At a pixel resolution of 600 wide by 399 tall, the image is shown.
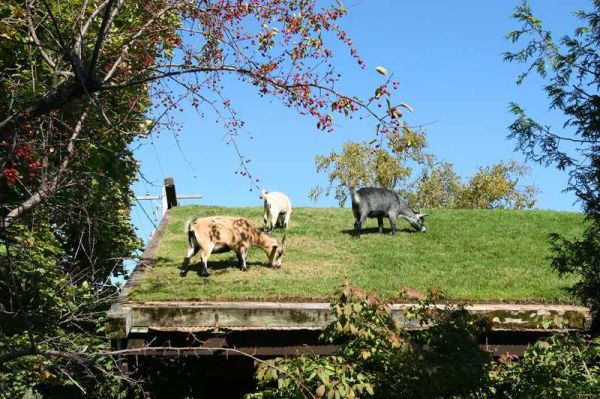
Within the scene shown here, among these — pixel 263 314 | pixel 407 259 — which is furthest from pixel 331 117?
pixel 407 259

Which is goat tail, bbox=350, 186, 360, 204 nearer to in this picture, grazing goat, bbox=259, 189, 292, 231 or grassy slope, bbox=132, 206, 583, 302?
grassy slope, bbox=132, 206, 583, 302

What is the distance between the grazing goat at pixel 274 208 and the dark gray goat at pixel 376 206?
2.05 m

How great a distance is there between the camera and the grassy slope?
45.2ft

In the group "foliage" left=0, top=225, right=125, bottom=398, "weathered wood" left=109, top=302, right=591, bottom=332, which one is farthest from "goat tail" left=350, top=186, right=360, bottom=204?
"weathered wood" left=109, top=302, right=591, bottom=332

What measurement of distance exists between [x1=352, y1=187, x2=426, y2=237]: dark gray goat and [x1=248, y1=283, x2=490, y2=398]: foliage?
12027mm

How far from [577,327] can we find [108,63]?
778cm

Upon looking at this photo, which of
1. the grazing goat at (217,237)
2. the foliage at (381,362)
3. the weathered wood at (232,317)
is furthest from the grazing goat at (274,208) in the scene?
the foliage at (381,362)

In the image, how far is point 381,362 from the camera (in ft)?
27.5

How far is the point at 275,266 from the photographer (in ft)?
54.6

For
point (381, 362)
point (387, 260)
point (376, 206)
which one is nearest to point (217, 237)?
point (387, 260)

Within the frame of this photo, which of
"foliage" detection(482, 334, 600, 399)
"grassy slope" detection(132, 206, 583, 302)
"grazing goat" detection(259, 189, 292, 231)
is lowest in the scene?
"foliage" detection(482, 334, 600, 399)

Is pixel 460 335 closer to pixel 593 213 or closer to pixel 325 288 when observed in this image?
pixel 593 213

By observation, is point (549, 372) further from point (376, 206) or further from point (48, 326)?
point (376, 206)

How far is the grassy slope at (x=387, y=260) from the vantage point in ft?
45.2
